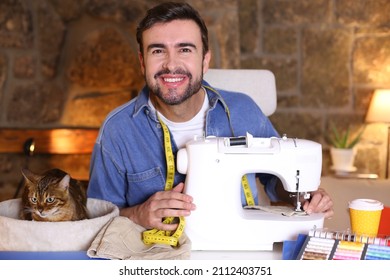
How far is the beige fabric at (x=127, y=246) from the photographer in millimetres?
1257

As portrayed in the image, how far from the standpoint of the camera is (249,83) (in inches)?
86.5


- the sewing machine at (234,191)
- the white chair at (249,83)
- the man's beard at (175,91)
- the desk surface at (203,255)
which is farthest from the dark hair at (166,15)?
the desk surface at (203,255)

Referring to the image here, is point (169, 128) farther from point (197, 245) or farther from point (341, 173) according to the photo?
point (341, 173)

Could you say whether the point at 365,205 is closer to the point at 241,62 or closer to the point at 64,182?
the point at 64,182

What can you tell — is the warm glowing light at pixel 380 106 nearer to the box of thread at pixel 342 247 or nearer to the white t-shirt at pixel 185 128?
the white t-shirt at pixel 185 128

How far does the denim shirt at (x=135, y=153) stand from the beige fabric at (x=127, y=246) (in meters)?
0.31

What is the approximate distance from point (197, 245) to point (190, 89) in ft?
1.55

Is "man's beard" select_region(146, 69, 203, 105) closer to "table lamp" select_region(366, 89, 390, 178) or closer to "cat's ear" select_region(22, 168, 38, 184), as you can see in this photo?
"cat's ear" select_region(22, 168, 38, 184)

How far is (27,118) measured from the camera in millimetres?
3787

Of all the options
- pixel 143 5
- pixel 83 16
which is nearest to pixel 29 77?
pixel 83 16

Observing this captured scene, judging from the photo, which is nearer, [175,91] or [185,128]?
[175,91]

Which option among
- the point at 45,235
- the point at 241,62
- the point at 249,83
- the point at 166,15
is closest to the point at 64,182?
the point at 45,235

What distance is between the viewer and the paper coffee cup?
4.52ft

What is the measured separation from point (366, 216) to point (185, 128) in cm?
62
